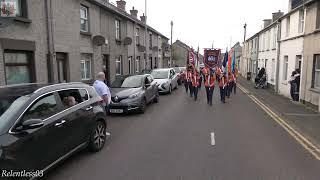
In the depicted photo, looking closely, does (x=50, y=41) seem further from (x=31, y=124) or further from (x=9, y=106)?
(x=31, y=124)

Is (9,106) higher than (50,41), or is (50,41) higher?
(50,41)

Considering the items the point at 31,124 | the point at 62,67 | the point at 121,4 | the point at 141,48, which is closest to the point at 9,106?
the point at 31,124

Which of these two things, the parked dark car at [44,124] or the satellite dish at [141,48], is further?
the satellite dish at [141,48]

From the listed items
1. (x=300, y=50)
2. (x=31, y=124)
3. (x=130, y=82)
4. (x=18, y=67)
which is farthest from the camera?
(x=300, y=50)

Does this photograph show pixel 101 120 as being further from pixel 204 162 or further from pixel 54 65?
pixel 54 65

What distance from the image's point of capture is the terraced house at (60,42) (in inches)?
419

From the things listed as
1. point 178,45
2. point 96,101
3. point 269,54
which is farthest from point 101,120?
point 178,45

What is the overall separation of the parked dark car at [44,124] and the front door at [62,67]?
292 inches

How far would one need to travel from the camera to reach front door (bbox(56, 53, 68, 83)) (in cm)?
1379

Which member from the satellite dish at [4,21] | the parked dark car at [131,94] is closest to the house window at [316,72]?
the parked dark car at [131,94]

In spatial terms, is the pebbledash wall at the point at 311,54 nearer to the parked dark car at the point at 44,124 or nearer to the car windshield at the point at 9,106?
the parked dark car at the point at 44,124

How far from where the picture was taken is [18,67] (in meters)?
11.0

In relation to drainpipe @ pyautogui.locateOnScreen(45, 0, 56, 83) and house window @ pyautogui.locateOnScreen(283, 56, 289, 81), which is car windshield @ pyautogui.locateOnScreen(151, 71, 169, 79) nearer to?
house window @ pyautogui.locateOnScreen(283, 56, 289, 81)

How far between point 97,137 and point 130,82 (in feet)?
20.5
